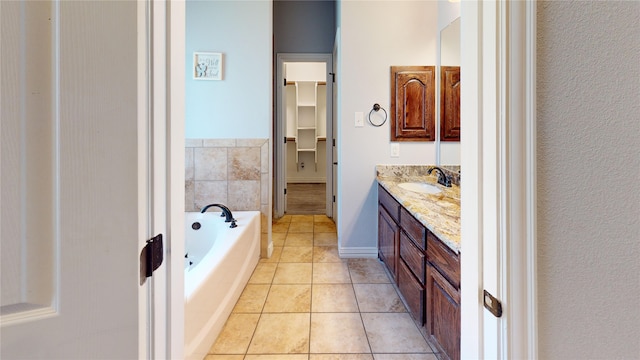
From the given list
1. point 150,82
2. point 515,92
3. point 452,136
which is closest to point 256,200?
point 452,136

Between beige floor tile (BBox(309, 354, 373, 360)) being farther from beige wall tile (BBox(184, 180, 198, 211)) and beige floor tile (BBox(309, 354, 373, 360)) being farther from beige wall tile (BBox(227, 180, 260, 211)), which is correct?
beige wall tile (BBox(184, 180, 198, 211))

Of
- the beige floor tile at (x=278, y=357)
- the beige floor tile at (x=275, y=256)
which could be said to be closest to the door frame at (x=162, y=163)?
the beige floor tile at (x=278, y=357)

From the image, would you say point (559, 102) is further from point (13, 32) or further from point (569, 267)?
point (13, 32)

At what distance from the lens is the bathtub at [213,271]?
1423 millimetres

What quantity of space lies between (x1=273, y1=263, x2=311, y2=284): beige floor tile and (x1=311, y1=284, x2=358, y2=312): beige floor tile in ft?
0.55

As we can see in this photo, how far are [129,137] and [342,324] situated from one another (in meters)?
1.68

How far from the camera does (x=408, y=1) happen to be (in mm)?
2711

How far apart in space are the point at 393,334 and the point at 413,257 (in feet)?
1.53

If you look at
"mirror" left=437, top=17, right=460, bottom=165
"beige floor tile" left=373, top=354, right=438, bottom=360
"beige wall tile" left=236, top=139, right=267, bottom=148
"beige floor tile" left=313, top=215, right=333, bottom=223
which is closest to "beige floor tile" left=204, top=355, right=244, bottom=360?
"beige floor tile" left=373, top=354, right=438, bottom=360

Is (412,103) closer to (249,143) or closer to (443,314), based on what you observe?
(249,143)

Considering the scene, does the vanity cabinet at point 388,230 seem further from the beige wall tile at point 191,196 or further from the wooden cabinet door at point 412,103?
the beige wall tile at point 191,196

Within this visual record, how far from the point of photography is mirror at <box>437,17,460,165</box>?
7.76ft

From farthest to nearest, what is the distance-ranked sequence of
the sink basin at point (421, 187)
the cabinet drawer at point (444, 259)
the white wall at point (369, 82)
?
the white wall at point (369, 82) → the sink basin at point (421, 187) → the cabinet drawer at point (444, 259)

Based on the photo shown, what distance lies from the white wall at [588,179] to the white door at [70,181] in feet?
2.40
